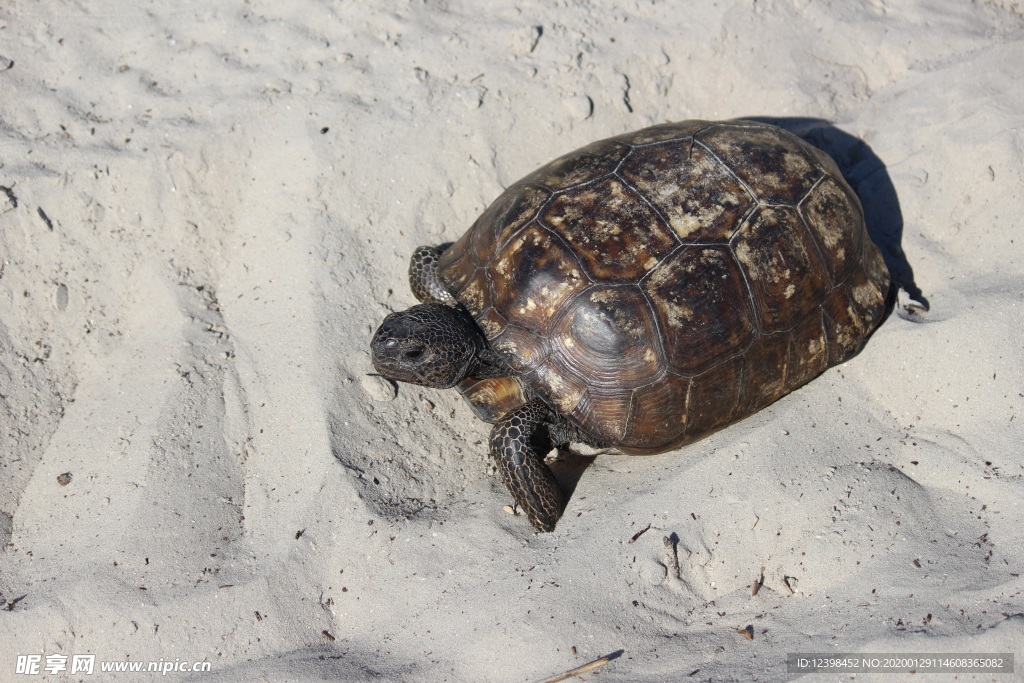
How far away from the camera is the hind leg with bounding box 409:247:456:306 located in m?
4.23

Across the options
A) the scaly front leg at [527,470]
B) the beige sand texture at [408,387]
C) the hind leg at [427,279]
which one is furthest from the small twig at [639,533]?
the hind leg at [427,279]

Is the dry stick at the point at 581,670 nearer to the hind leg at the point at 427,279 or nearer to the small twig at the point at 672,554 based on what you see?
the small twig at the point at 672,554

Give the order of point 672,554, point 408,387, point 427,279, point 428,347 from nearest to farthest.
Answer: point 672,554, point 428,347, point 408,387, point 427,279

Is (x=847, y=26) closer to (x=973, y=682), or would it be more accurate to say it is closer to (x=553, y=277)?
(x=553, y=277)

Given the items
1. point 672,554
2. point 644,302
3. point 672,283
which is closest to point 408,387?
point 644,302

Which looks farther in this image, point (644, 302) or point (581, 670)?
point (644, 302)

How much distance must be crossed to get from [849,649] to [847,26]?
15.9ft

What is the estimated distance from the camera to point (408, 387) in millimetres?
4172

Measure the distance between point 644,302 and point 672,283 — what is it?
7.1 inches

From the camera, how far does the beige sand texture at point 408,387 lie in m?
3.23

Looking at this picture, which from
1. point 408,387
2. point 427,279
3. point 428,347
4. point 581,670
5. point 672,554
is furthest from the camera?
point 427,279

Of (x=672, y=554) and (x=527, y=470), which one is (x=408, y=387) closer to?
(x=527, y=470)

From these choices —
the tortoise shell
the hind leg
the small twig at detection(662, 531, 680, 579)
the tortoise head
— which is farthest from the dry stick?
the hind leg

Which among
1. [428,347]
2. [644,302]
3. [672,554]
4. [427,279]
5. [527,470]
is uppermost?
[644,302]
